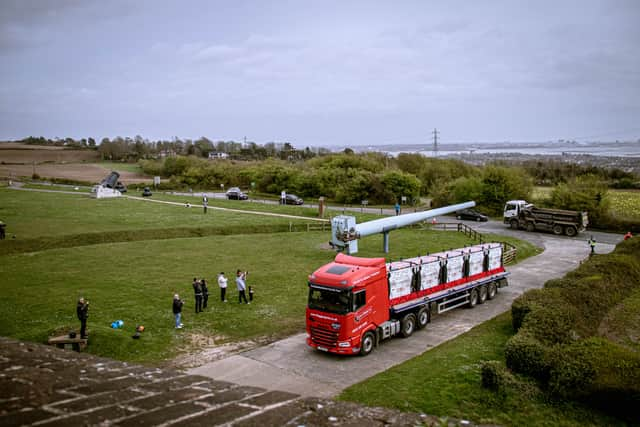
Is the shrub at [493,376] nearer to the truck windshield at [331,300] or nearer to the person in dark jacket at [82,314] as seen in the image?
the truck windshield at [331,300]

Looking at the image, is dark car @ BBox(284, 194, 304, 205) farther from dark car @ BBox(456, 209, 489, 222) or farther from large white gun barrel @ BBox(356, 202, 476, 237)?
large white gun barrel @ BBox(356, 202, 476, 237)

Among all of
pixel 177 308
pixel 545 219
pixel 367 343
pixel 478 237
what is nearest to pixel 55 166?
pixel 478 237

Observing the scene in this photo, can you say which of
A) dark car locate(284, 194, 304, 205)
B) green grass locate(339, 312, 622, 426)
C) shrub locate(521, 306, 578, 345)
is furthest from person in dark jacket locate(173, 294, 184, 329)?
dark car locate(284, 194, 304, 205)

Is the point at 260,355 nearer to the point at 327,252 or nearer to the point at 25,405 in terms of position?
the point at 25,405

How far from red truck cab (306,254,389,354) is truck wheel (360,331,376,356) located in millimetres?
183

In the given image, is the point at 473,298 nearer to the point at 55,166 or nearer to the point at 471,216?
the point at 471,216

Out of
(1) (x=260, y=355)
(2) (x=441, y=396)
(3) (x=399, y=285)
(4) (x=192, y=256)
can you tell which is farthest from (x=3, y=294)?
(2) (x=441, y=396)

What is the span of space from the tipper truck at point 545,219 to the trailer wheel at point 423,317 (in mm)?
29649

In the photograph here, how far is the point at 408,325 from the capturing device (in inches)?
765

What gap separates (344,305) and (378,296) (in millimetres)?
1953

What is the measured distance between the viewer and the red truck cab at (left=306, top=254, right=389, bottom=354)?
54.3ft

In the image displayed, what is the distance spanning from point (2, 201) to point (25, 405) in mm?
55301

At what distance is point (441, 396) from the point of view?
13.0 m

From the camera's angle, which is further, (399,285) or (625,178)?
(625,178)
